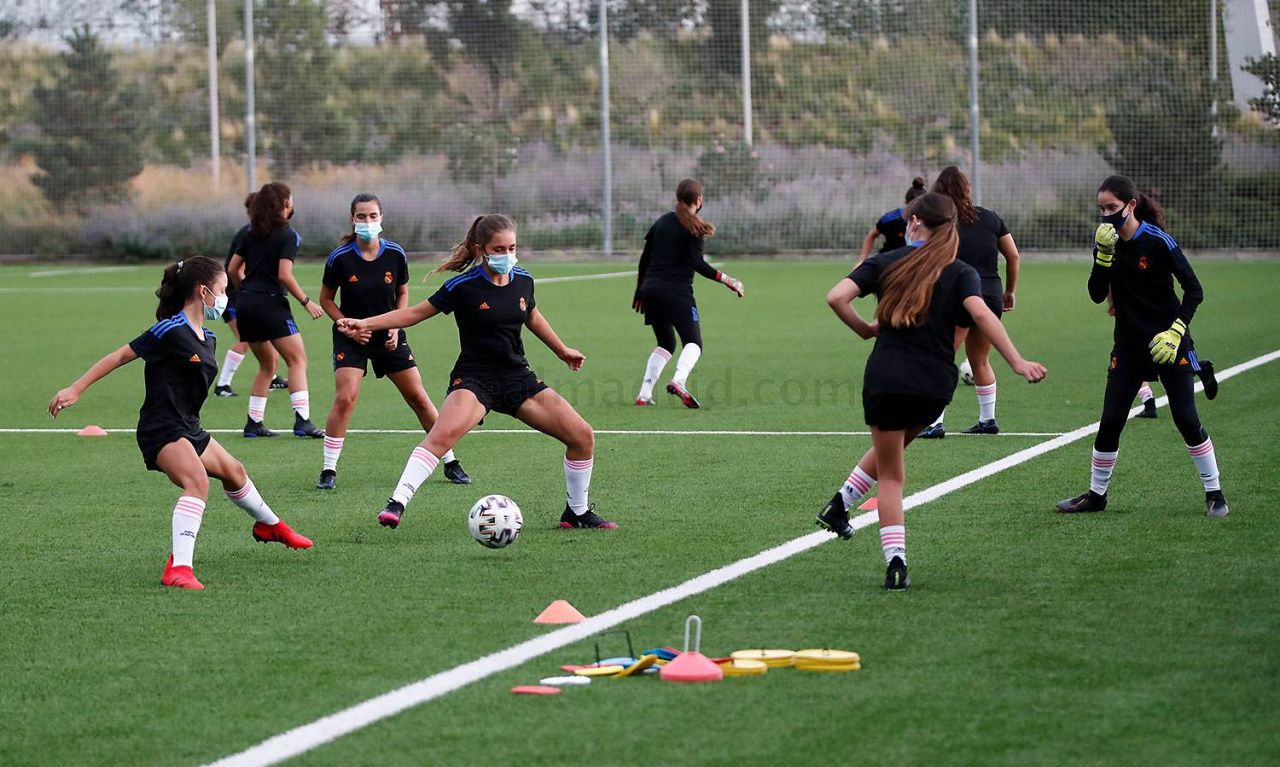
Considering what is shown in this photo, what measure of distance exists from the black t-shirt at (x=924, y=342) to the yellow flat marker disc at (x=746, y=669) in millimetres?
1800

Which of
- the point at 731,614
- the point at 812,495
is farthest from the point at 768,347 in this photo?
the point at 731,614

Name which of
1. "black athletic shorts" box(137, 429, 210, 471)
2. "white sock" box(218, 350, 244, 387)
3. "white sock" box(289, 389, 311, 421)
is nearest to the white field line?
"black athletic shorts" box(137, 429, 210, 471)

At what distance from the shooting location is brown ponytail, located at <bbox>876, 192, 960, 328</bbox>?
7.57 metres

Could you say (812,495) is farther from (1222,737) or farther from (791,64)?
(791,64)

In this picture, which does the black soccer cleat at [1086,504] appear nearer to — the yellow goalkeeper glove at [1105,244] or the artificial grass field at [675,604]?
the artificial grass field at [675,604]

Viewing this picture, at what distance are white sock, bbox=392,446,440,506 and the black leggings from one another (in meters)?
3.71

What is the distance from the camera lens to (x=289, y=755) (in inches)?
211

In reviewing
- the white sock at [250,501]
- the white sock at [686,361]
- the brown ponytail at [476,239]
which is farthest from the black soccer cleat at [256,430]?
the white sock at [250,501]

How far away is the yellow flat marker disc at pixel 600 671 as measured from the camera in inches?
246

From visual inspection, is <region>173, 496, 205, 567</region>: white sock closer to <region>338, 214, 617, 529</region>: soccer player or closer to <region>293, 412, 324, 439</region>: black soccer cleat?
<region>338, 214, 617, 529</region>: soccer player

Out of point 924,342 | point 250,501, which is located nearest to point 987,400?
point 924,342

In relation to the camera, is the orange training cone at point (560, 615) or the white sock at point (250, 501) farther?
the white sock at point (250, 501)

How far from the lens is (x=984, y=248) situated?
43.3ft

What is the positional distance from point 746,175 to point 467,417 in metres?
30.0
